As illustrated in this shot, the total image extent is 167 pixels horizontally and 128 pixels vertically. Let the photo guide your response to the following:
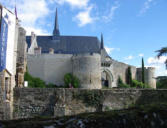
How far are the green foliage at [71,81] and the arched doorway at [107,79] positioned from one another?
7.40 m

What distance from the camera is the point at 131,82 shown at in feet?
112

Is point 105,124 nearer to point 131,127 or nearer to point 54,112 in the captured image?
point 131,127

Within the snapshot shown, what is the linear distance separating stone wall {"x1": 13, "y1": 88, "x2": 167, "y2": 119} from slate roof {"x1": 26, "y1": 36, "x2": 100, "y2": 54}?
103 feet

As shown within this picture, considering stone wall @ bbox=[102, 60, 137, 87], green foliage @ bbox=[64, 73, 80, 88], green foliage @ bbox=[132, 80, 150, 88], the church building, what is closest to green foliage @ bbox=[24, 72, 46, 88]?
the church building

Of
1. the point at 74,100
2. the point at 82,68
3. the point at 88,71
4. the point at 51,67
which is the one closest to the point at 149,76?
the point at 88,71

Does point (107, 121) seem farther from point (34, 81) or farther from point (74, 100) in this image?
point (34, 81)

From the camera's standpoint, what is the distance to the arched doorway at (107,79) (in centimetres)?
3188

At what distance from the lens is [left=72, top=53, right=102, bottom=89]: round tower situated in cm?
2542

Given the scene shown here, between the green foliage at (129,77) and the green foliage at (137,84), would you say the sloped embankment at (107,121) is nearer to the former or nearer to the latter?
the green foliage at (137,84)

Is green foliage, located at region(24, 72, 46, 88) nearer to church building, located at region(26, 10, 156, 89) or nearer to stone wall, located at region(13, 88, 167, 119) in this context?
church building, located at region(26, 10, 156, 89)

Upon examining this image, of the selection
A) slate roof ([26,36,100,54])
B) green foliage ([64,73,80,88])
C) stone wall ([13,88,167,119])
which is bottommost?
stone wall ([13,88,167,119])

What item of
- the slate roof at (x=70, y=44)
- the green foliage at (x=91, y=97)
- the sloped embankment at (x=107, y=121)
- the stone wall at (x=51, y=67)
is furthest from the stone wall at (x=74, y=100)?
the slate roof at (x=70, y=44)

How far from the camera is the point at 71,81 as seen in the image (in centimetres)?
2589

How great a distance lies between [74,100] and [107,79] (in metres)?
21.0
